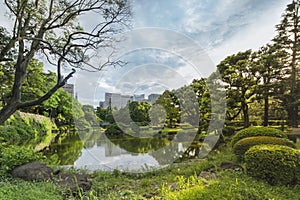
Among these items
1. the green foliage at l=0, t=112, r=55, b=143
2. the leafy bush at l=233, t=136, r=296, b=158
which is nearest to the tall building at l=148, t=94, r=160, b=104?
the leafy bush at l=233, t=136, r=296, b=158

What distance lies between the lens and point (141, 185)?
3.34m

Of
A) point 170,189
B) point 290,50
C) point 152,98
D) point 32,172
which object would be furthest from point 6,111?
point 290,50

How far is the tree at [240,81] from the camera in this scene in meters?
8.64

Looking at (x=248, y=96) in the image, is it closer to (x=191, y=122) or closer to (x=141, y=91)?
(x=191, y=122)

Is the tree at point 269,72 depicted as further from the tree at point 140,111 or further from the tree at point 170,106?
the tree at point 140,111

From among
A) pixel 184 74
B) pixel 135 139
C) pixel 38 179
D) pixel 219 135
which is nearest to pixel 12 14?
pixel 38 179

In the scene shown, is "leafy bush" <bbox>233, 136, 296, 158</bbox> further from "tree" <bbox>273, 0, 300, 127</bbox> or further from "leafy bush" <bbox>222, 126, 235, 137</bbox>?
"tree" <bbox>273, 0, 300, 127</bbox>

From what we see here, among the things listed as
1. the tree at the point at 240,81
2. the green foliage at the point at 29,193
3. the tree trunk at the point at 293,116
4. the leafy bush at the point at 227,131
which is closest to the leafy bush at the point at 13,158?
the green foliage at the point at 29,193

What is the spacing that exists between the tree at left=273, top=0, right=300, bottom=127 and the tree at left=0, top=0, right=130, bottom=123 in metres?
7.24

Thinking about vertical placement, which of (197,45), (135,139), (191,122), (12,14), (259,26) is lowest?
(135,139)

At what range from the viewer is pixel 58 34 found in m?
5.64

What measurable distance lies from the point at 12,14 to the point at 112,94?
3.04 meters

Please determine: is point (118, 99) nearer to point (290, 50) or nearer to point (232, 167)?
point (232, 167)

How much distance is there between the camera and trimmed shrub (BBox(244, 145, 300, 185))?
2.71m
